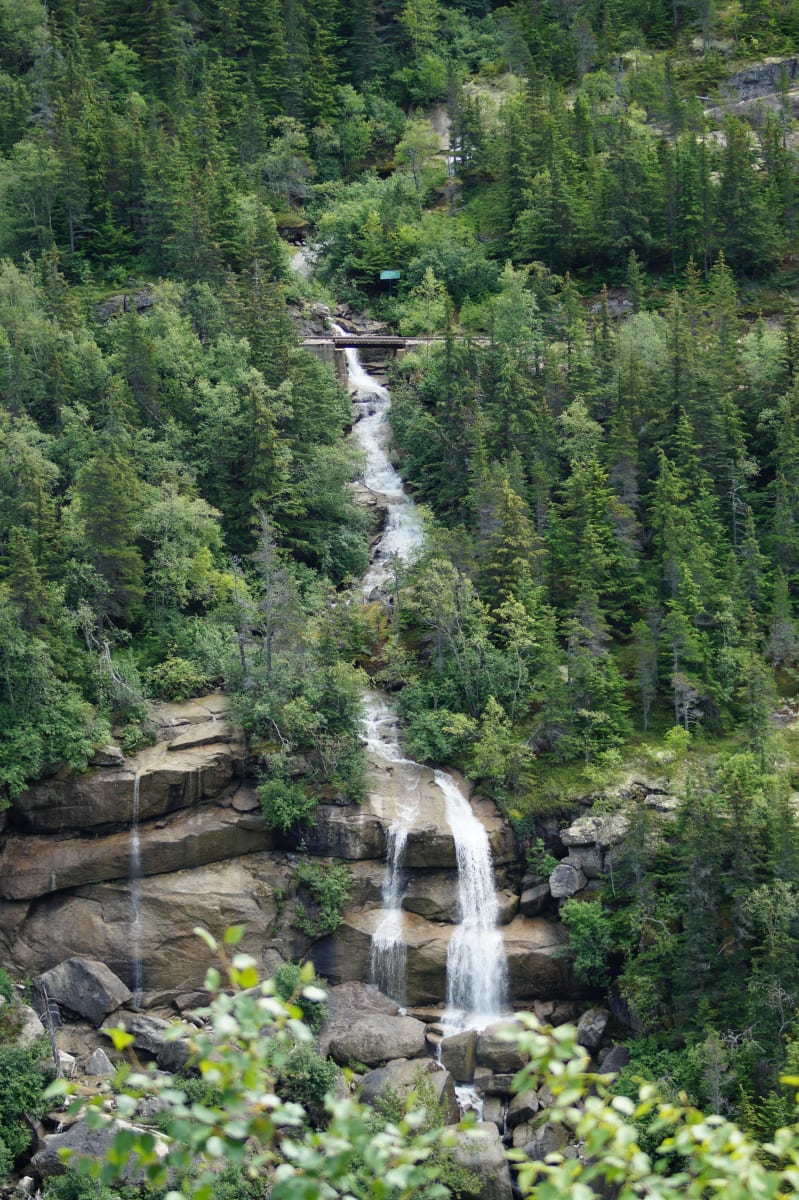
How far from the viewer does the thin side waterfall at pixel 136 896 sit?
5497cm

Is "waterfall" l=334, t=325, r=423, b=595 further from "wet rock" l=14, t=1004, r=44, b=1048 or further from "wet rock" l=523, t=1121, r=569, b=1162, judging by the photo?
"wet rock" l=523, t=1121, r=569, b=1162

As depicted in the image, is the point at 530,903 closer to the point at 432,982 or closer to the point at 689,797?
the point at 432,982

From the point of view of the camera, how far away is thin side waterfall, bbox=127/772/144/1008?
54969mm

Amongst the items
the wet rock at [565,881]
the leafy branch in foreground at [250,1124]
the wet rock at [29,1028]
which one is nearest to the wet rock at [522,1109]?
the wet rock at [565,881]

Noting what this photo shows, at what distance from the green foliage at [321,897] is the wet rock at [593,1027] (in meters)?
10.4

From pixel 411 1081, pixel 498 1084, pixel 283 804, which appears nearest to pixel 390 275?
pixel 283 804

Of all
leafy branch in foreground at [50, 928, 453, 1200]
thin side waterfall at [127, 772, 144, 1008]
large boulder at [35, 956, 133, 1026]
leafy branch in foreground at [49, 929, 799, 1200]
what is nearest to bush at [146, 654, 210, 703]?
thin side waterfall at [127, 772, 144, 1008]

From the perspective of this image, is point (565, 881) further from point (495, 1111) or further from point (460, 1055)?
point (495, 1111)

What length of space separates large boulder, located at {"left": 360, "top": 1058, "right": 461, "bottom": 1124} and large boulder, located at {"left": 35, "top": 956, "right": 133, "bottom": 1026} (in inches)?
406

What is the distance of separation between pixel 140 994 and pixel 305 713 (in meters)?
12.7

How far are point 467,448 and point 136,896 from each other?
32146 millimetres

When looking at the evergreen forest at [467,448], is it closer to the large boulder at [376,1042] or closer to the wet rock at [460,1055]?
the wet rock at [460,1055]

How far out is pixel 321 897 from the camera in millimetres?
56188

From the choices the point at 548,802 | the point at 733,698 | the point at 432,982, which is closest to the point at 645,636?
the point at 733,698
